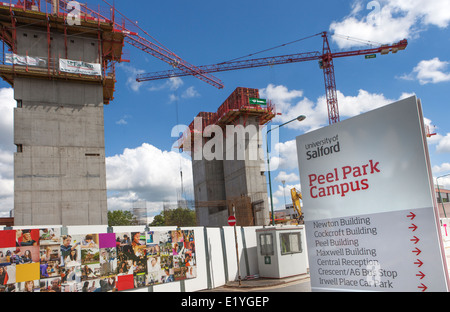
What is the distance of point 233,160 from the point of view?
5534cm

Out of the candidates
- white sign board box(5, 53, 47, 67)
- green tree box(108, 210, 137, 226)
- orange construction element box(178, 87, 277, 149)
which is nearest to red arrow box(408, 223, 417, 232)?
white sign board box(5, 53, 47, 67)

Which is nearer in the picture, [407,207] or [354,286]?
[407,207]

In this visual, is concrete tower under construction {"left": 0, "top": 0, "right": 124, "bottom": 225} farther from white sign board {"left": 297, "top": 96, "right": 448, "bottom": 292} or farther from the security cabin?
white sign board {"left": 297, "top": 96, "right": 448, "bottom": 292}

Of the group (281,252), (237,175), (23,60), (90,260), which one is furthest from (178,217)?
(90,260)

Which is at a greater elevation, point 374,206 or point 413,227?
point 374,206

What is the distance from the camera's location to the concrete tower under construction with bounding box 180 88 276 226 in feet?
158

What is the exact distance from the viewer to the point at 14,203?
3153cm

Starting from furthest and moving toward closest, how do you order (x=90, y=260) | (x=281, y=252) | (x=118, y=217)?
(x=118, y=217), (x=281, y=252), (x=90, y=260)

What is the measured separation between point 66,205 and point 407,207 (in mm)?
34316

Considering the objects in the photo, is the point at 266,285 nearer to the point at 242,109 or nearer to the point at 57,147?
the point at 57,147

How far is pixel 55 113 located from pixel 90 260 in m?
27.8

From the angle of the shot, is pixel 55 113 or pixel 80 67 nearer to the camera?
pixel 55 113

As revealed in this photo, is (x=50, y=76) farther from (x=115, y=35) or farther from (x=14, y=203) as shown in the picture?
(x=14, y=203)

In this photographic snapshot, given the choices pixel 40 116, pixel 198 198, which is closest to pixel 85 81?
pixel 40 116
